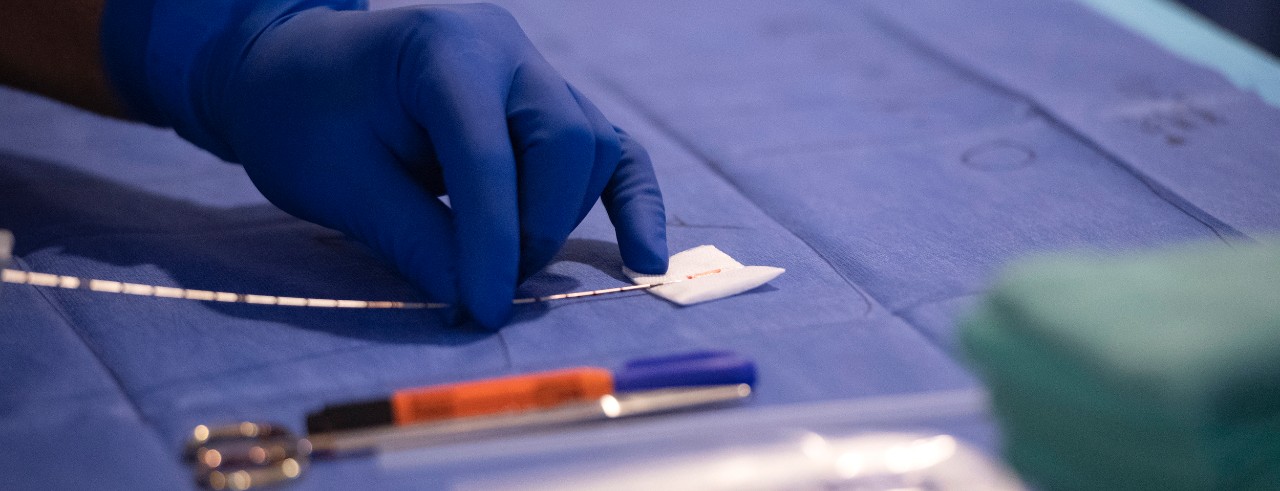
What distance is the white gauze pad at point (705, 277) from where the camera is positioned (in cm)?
79

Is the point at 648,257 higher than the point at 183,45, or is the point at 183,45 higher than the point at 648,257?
the point at 183,45

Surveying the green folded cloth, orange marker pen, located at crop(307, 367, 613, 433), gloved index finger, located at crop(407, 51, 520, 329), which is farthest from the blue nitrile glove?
the green folded cloth

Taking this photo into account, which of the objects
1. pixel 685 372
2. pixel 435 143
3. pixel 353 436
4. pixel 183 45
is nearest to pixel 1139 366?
pixel 685 372

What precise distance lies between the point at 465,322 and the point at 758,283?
0.20m

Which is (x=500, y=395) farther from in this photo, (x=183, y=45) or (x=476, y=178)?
(x=183, y=45)

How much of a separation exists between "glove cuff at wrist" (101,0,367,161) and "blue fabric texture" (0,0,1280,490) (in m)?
0.06

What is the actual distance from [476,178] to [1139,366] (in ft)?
1.44

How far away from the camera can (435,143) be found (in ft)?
Result: 2.57

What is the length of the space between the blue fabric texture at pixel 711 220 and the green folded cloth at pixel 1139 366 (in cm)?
15

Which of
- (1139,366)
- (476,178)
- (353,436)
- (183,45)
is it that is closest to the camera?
(1139,366)

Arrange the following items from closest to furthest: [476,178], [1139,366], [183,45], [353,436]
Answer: [1139,366]
[353,436]
[476,178]
[183,45]

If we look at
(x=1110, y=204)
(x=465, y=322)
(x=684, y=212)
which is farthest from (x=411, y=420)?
(x=1110, y=204)

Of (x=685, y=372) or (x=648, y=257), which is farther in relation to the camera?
(x=648, y=257)

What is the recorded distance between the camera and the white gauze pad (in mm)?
795
